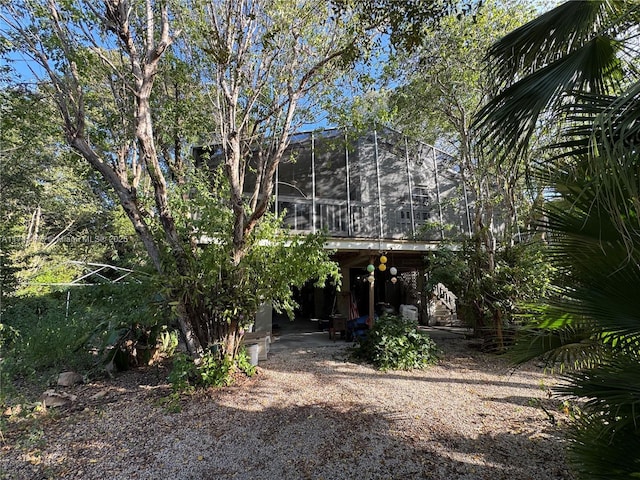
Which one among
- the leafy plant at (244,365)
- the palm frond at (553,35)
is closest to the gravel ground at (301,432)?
the leafy plant at (244,365)

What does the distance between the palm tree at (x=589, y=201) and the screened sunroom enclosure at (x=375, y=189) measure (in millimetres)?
5905

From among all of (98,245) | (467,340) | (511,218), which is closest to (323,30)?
(511,218)

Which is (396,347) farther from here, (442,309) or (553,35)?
(442,309)

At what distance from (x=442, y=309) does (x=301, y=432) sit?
32.4 ft

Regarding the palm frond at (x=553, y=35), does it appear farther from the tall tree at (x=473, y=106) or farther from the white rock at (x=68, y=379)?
the white rock at (x=68, y=379)

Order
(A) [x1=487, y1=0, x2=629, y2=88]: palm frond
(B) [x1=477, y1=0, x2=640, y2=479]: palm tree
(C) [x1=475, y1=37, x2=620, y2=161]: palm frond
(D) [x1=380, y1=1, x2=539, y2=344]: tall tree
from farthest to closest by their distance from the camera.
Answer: (D) [x1=380, y1=1, x2=539, y2=344]: tall tree < (A) [x1=487, y1=0, x2=629, y2=88]: palm frond < (C) [x1=475, y1=37, x2=620, y2=161]: palm frond < (B) [x1=477, y1=0, x2=640, y2=479]: palm tree

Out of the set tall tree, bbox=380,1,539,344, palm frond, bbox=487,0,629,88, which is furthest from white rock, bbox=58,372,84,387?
tall tree, bbox=380,1,539,344

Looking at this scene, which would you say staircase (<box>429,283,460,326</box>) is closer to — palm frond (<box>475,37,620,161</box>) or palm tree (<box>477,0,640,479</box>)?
palm tree (<box>477,0,640,479</box>)

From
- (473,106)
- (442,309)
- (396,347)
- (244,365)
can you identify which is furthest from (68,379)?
(442,309)

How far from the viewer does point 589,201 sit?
192 centimetres

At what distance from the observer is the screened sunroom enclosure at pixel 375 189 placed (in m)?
9.00

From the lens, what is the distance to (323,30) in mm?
5340

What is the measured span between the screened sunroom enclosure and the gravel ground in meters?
4.51

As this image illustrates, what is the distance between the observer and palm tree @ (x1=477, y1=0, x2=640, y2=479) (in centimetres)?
150
